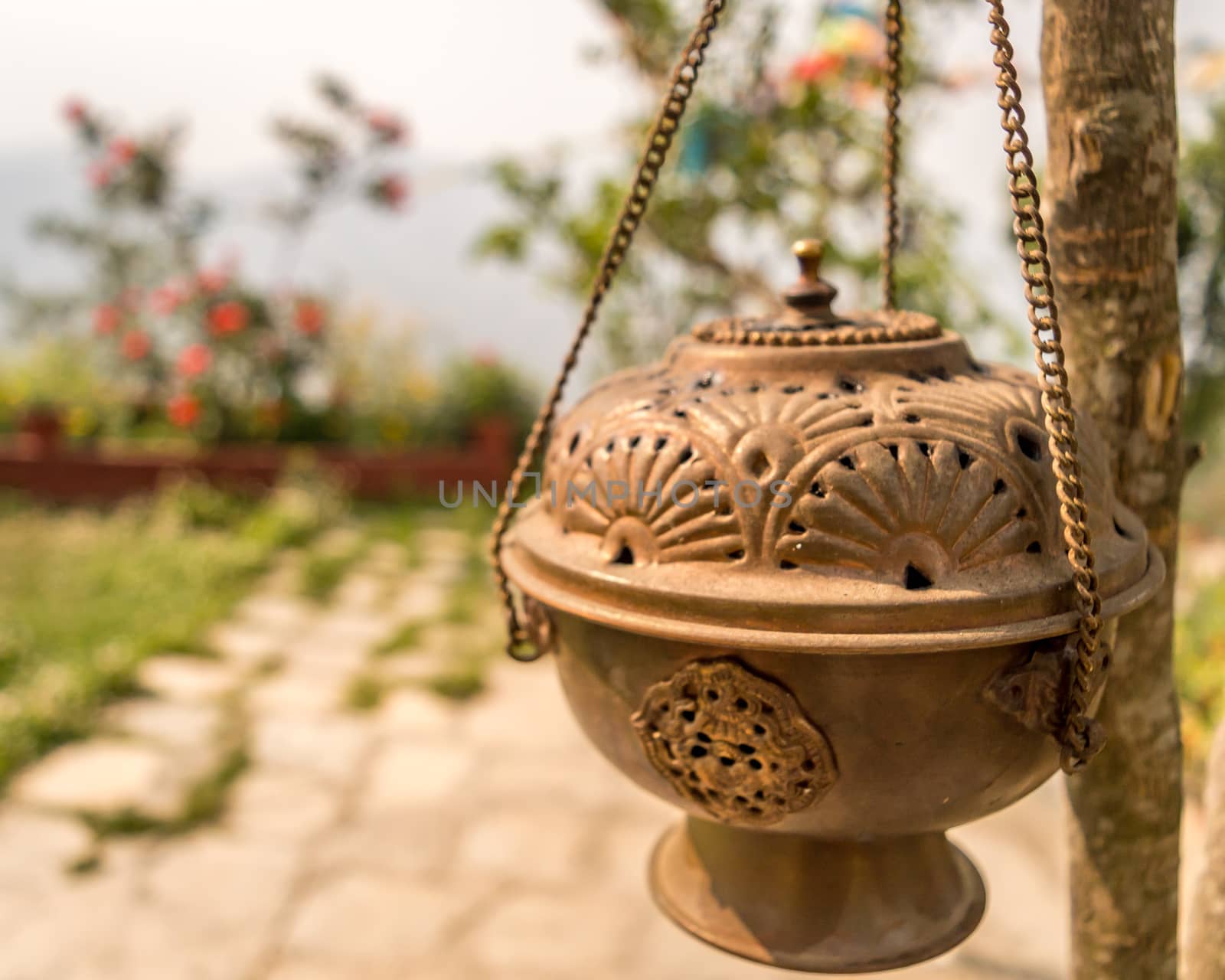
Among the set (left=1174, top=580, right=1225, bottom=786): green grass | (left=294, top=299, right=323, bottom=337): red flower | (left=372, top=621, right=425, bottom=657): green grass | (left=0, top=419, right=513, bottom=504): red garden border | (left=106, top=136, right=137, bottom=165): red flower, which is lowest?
(left=372, top=621, right=425, bottom=657): green grass

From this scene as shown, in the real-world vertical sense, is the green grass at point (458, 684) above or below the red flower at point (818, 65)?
below

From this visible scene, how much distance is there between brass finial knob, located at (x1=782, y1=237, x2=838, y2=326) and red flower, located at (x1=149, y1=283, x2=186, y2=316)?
683 cm

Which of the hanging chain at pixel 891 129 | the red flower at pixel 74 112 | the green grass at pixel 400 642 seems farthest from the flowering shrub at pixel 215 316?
the hanging chain at pixel 891 129

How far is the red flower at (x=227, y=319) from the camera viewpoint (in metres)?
7.23

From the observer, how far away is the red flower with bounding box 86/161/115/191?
25.0ft

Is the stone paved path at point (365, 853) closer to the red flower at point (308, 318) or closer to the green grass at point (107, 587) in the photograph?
the green grass at point (107, 587)

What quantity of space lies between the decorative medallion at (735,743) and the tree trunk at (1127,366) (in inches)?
30.5

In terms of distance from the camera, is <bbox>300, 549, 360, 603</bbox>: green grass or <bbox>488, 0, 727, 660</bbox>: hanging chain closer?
<bbox>488, 0, 727, 660</bbox>: hanging chain

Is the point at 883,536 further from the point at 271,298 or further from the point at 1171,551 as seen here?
the point at 271,298

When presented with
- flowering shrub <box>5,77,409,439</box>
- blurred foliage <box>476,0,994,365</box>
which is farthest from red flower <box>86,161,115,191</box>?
blurred foliage <box>476,0,994,365</box>

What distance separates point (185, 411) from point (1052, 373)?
22.7ft

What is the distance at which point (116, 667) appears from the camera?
4.29 metres

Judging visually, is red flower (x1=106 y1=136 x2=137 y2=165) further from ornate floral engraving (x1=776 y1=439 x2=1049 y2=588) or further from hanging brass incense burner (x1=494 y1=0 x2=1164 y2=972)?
ornate floral engraving (x1=776 y1=439 x2=1049 y2=588)

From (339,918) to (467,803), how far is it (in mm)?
685
